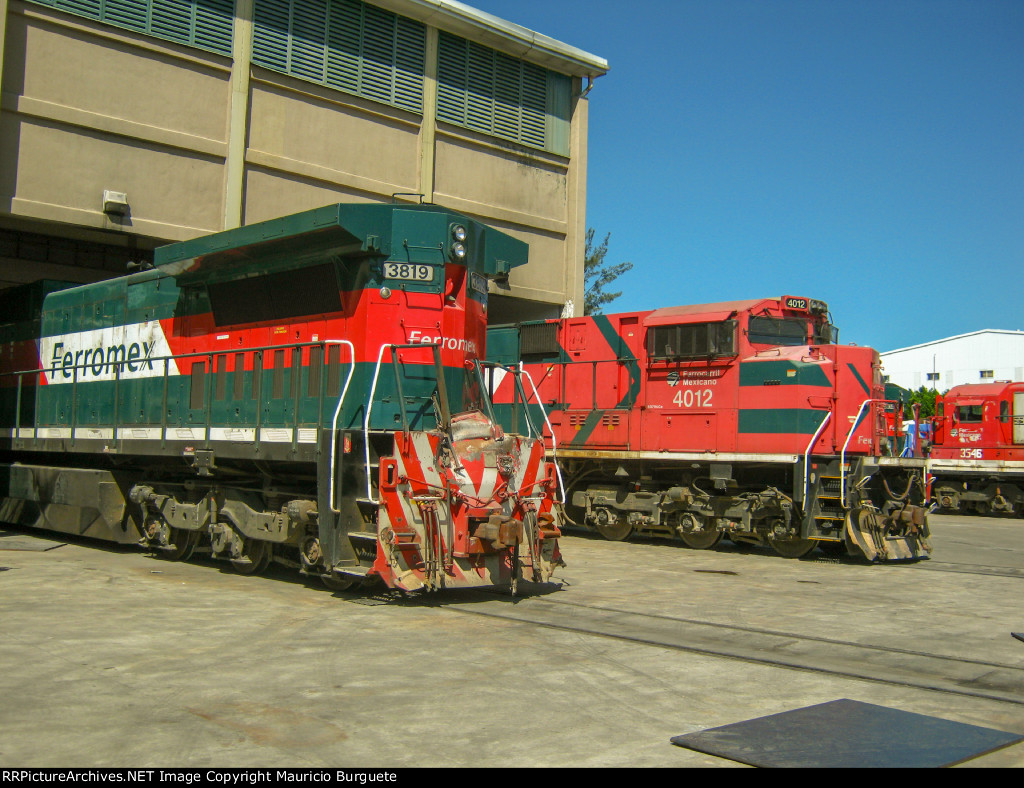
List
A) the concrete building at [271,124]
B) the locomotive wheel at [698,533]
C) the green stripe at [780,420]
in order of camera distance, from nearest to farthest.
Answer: the green stripe at [780,420] < the locomotive wheel at [698,533] < the concrete building at [271,124]

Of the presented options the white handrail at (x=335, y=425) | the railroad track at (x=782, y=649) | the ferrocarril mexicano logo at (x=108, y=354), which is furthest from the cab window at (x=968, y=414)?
the ferrocarril mexicano logo at (x=108, y=354)

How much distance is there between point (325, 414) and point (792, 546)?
7293mm

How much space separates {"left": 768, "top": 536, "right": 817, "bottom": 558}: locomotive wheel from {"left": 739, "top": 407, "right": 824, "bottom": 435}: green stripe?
1.57m

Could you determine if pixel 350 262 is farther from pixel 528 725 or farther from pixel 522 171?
pixel 522 171

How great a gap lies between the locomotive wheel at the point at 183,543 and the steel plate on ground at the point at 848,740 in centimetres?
784

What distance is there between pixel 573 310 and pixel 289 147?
22.8 ft

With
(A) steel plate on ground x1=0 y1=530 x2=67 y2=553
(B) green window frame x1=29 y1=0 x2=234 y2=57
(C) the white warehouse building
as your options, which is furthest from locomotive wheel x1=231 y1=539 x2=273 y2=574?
(C) the white warehouse building

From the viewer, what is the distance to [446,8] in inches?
702

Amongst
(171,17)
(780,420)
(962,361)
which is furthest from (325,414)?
(962,361)

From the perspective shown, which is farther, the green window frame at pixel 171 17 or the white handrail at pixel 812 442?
the green window frame at pixel 171 17

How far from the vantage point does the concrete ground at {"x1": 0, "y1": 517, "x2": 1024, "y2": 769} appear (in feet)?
14.4

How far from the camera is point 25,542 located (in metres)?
13.0

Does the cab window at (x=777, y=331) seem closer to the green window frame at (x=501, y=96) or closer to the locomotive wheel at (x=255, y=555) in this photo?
the locomotive wheel at (x=255, y=555)

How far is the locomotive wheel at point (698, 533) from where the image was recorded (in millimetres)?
13555
